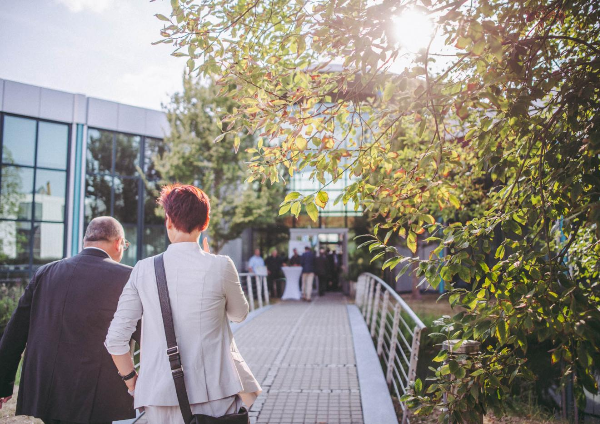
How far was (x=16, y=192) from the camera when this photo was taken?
17.8m

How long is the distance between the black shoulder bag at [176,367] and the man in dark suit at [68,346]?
2.51 ft

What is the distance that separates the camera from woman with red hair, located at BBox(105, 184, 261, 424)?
2.10m

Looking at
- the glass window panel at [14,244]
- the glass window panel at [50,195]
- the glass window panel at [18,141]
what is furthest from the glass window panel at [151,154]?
the glass window panel at [14,244]

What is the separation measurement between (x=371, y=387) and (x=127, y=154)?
17.6 metres

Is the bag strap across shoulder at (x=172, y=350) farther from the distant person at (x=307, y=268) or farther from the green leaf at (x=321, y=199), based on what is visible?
the distant person at (x=307, y=268)

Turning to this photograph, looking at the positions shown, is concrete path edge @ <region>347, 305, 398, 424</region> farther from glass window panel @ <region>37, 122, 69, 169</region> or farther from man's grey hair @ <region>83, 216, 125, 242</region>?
glass window panel @ <region>37, 122, 69, 169</region>

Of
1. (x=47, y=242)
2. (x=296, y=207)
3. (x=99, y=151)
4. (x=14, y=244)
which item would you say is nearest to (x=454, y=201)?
(x=296, y=207)

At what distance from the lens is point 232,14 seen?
3.66 meters

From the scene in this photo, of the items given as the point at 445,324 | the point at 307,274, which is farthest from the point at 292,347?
the point at 307,274

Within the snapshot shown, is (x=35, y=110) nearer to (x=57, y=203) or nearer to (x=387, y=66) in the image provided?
(x=57, y=203)

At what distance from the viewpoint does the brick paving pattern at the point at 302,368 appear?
5051 mm

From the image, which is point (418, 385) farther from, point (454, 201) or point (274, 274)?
point (274, 274)

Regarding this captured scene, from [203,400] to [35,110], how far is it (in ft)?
61.7

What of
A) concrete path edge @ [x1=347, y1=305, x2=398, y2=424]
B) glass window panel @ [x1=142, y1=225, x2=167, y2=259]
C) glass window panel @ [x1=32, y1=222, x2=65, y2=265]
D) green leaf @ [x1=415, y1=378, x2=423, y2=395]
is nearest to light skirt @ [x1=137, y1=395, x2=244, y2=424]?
green leaf @ [x1=415, y1=378, x2=423, y2=395]
